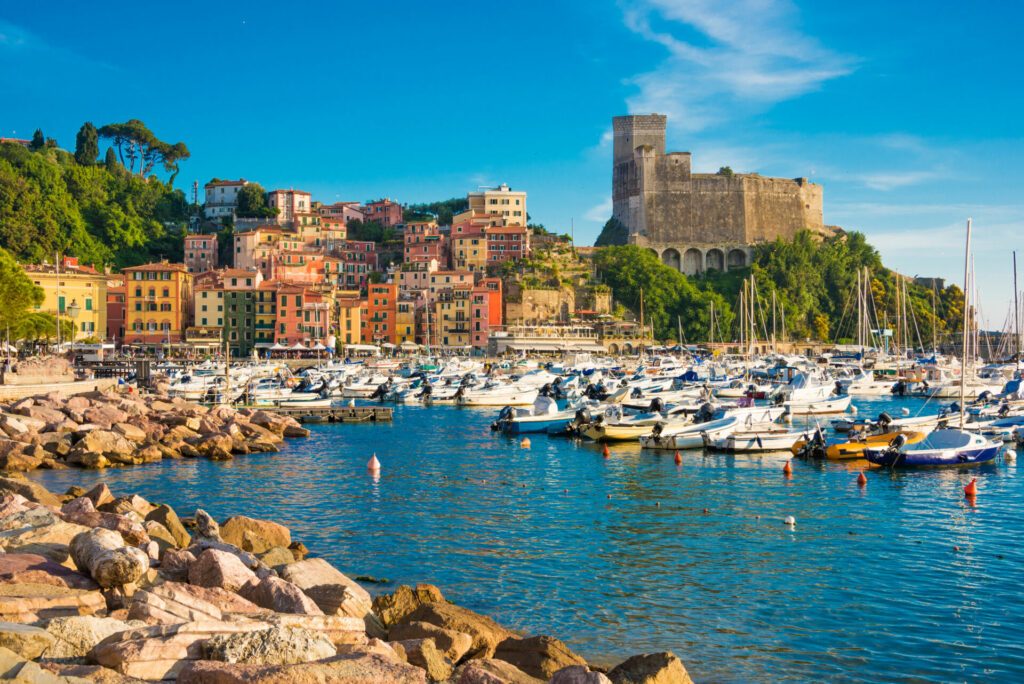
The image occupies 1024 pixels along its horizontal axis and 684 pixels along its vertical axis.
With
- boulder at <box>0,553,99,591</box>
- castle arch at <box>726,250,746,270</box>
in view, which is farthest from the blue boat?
castle arch at <box>726,250,746,270</box>

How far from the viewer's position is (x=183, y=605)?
9422mm

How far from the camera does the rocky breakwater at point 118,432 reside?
Result: 86.2 ft

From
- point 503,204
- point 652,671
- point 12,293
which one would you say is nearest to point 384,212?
point 503,204

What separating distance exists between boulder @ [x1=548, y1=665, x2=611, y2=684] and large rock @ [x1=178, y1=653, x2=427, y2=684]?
4.34 feet

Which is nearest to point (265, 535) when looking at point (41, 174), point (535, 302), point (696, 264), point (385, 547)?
point (385, 547)

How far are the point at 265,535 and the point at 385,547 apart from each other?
250 centimetres

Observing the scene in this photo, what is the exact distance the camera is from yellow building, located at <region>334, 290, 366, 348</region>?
83000 mm

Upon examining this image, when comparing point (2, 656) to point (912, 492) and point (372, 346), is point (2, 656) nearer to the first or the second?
point (912, 492)

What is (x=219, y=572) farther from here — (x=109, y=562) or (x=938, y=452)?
(x=938, y=452)

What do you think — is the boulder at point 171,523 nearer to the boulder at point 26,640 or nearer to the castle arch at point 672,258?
the boulder at point 26,640

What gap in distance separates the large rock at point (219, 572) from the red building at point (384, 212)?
3987 inches

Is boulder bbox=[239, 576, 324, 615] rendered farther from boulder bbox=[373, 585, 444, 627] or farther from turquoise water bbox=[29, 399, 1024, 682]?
turquoise water bbox=[29, 399, 1024, 682]

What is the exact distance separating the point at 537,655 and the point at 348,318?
7527cm

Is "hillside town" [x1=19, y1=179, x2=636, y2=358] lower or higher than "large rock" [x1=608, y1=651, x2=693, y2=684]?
higher
